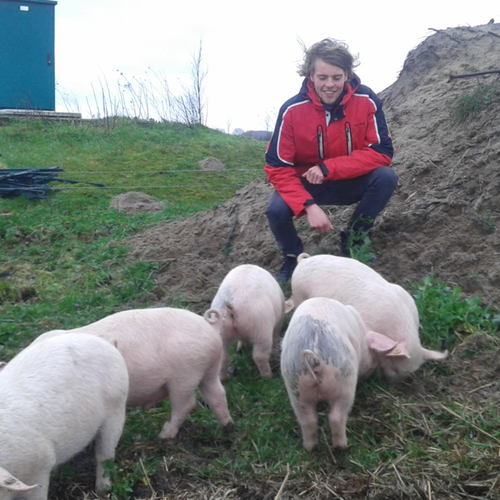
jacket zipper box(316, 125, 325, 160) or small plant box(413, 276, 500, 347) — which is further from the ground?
jacket zipper box(316, 125, 325, 160)

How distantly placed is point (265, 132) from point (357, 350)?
869 inches

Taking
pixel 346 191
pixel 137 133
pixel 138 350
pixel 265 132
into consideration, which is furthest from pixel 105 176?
pixel 265 132

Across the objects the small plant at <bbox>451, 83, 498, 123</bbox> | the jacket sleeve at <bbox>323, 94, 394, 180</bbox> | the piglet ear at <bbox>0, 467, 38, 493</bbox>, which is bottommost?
the piglet ear at <bbox>0, 467, 38, 493</bbox>

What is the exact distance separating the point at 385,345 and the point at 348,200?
238cm

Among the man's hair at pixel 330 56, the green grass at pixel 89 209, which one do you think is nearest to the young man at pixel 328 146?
the man's hair at pixel 330 56

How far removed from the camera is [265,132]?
25.1 meters

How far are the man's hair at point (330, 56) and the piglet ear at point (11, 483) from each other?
406 centimetres

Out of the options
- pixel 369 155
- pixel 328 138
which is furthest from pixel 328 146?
pixel 369 155

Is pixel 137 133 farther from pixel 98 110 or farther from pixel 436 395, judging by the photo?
pixel 436 395

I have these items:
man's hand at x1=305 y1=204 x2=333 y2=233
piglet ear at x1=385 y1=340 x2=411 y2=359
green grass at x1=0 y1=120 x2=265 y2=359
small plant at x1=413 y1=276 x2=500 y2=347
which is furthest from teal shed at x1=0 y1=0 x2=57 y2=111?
piglet ear at x1=385 y1=340 x2=411 y2=359

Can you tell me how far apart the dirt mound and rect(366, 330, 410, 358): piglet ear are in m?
1.35

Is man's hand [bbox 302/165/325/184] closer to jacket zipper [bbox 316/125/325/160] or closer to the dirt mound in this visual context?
jacket zipper [bbox 316/125/325/160]

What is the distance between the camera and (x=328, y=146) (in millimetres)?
5664

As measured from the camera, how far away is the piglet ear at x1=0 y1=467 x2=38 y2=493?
244 centimetres
